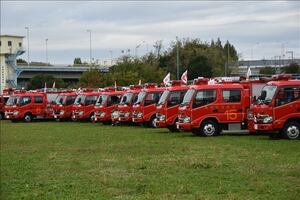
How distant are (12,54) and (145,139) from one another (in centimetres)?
9154

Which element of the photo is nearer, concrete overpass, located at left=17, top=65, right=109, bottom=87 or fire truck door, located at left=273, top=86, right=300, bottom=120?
fire truck door, located at left=273, top=86, right=300, bottom=120

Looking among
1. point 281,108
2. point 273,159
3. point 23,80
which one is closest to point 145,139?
point 281,108

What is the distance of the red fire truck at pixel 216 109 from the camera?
83.6 ft

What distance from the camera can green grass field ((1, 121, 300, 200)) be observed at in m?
10.9

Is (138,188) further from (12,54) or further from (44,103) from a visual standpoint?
(12,54)

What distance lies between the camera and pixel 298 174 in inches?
494

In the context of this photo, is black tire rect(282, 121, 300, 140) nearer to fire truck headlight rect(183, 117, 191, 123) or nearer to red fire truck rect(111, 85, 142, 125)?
fire truck headlight rect(183, 117, 191, 123)

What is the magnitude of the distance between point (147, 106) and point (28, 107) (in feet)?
57.4

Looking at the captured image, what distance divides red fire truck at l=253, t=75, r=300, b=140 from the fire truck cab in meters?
2.76

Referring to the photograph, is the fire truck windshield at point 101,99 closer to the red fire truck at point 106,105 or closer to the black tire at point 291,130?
the red fire truck at point 106,105

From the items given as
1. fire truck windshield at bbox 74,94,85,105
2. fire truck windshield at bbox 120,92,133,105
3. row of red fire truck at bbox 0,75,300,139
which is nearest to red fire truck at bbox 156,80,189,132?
row of red fire truck at bbox 0,75,300,139

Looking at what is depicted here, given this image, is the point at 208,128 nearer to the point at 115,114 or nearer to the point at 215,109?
the point at 215,109

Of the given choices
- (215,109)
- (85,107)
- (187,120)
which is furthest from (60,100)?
(215,109)

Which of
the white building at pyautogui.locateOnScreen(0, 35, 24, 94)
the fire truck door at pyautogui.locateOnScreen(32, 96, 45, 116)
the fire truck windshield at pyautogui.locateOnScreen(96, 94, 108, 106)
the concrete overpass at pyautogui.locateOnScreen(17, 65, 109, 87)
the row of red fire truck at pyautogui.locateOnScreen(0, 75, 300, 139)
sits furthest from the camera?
the concrete overpass at pyautogui.locateOnScreen(17, 65, 109, 87)
